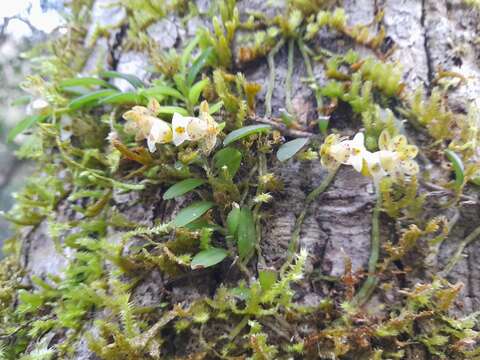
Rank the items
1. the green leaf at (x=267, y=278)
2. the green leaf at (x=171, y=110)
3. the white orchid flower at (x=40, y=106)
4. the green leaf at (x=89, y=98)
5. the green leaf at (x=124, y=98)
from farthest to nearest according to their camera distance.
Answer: the white orchid flower at (x=40, y=106) < the green leaf at (x=89, y=98) < the green leaf at (x=124, y=98) < the green leaf at (x=171, y=110) < the green leaf at (x=267, y=278)

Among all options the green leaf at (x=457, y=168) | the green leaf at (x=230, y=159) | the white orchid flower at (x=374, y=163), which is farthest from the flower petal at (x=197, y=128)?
the green leaf at (x=457, y=168)

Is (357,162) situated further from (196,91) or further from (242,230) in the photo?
(196,91)

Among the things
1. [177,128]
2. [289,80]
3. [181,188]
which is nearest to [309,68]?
[289,80]

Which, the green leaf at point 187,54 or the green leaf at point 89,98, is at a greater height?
the green leaf at point 187,54

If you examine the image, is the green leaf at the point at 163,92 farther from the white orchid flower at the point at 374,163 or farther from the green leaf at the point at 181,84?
the white orchid flower at the point at 374,163

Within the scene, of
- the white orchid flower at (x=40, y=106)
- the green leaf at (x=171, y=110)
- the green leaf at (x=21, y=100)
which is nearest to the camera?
the green leaf at (x=171, y=110)

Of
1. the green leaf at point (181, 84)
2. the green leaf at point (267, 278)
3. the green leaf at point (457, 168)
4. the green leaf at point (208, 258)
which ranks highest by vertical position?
the green leaf at point (181, 84)

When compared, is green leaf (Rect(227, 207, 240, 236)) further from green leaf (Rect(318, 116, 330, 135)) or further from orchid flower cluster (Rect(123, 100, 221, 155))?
green leaf (Rect(318, 116, 330, 135))
